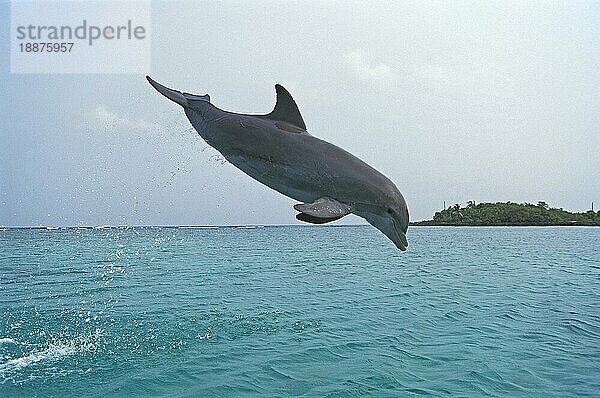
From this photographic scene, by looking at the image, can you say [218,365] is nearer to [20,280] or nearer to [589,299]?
[589,299]

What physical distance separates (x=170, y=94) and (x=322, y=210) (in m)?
2.32

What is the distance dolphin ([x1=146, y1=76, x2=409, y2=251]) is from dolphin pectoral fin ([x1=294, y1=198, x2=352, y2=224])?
2cm

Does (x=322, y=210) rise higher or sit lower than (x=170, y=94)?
lower

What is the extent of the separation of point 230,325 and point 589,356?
10432 mm

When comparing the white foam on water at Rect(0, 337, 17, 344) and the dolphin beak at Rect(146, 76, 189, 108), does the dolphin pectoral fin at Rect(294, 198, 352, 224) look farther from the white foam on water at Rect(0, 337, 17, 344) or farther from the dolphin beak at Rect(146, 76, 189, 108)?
the white foam on water at Rect(0, 337, 17, 344)

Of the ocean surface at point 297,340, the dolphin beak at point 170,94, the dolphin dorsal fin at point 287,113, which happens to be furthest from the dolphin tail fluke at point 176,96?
the ocean surface at point 297,340

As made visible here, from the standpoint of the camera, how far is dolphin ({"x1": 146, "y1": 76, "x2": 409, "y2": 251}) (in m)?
5.64

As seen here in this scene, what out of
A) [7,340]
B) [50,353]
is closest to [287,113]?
[50,353]

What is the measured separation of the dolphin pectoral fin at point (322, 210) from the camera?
4910 millimetres

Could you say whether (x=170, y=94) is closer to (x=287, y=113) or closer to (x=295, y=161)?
(x=287, y=113)

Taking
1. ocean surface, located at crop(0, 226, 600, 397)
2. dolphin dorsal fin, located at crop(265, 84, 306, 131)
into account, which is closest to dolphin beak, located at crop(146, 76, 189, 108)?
dolphin dorsal fin, located at crop(265, 84, 306, 131)

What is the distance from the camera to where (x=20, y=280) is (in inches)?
1293

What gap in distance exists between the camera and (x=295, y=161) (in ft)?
18.5

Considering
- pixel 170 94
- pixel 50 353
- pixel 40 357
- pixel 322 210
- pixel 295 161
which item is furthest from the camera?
pixel 50 353
